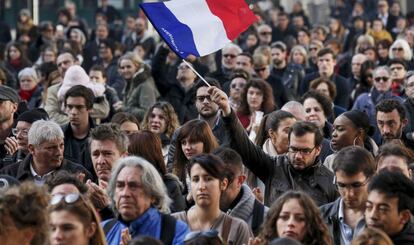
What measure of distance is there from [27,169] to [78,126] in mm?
1952

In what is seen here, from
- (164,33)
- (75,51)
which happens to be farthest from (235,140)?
(75,51)

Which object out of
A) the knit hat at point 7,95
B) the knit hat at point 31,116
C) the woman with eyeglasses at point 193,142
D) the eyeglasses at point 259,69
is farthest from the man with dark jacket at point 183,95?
the woman with eyeglasses at point 193,142

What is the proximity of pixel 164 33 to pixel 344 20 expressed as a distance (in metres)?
22.4

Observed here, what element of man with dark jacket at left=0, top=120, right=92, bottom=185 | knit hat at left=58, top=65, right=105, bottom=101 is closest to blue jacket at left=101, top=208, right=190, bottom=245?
man with dark jacket at left=0, top=120, right=92, bottom=185

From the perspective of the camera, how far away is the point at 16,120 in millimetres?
14953

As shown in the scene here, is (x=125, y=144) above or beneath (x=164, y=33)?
beneath

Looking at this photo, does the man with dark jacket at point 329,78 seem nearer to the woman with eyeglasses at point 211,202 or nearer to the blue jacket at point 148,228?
the woman with eyeglasses at point 211,202

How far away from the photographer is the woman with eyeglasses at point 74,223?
9422mm

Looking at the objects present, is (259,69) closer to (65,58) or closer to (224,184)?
(65,58)

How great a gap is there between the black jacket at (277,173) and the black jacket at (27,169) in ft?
4.44

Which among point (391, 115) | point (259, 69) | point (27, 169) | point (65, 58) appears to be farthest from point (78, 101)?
point (259, 69)

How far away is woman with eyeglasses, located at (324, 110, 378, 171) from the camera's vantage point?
1403 centimetres

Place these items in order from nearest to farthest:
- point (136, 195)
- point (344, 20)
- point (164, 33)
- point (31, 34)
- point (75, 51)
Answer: point (136, 195), point (164, 33), point (75, 51), point (31, 34), point (344, 20)

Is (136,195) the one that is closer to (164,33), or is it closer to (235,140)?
(235,140)
